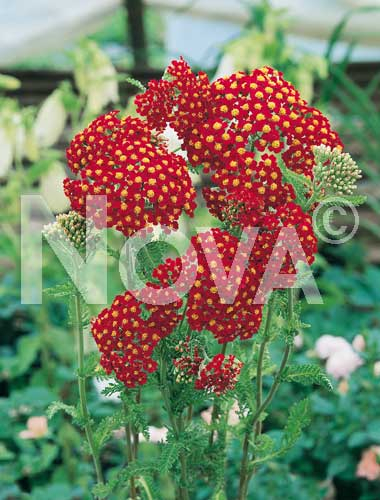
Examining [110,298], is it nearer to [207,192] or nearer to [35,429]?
[35,429]

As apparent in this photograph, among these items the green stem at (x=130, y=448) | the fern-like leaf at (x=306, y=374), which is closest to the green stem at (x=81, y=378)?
the green stem at (x=130, y=448)

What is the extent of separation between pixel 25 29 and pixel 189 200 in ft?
7.40

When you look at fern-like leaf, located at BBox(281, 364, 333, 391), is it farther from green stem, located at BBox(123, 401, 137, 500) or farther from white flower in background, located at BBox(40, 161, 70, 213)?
white flower in background, located at BBox(40, 161, 70, 213)

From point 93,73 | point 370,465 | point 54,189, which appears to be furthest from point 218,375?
point 93,73

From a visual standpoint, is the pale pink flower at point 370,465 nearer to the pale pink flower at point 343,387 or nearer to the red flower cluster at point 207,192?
the pale pink flower at point 343,387

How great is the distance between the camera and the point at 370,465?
147 centimetres

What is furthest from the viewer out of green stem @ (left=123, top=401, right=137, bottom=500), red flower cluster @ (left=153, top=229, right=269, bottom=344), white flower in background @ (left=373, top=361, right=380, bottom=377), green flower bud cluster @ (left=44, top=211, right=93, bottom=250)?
white flower in background @ (left=373, top=361, right=380, bottom=377)

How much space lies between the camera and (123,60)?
4.05 meters

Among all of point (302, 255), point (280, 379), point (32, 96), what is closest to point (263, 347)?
point (280, 379)

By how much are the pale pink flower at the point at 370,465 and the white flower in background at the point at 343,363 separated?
158 millimetres

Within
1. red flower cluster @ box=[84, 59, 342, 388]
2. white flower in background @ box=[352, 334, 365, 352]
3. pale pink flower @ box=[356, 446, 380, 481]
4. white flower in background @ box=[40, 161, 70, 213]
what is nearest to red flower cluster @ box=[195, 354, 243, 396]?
red flower cluster @ box=[84, 59, 342, 388]

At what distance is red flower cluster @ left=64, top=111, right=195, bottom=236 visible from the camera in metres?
0.82

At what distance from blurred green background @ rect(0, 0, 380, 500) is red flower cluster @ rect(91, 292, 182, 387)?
13.7 inches

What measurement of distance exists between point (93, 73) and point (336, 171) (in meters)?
1.18
